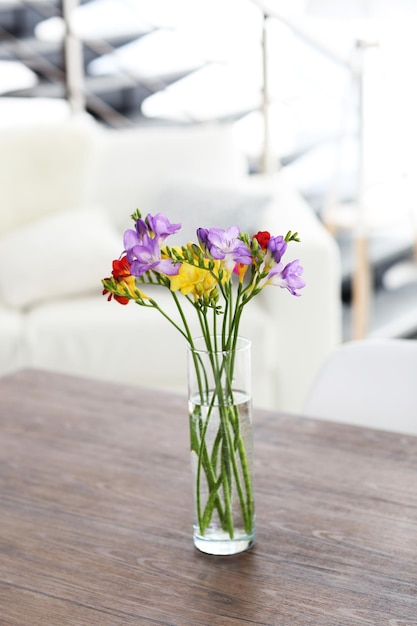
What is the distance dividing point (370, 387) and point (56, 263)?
1518 millimetres

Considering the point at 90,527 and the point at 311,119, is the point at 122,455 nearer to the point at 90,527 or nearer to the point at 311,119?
the point at 90,527


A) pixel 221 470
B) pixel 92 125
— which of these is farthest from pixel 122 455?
pixel 92 125

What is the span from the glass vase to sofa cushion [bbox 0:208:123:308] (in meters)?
1.84

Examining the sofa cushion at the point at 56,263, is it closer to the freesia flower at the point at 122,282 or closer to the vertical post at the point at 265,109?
the vertical post at the point at 265,109

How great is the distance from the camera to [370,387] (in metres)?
1.65

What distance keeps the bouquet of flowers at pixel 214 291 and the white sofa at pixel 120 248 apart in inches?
64.3

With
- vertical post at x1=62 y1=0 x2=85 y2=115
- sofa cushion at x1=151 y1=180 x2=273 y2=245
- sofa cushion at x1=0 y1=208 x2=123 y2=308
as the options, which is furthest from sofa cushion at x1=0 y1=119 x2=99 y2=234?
vertical post at x1=62 y1=0 x2=85 y2=115

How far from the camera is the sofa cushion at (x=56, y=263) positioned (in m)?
2.96

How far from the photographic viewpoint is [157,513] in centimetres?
127

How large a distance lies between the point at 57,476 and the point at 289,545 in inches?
14.9

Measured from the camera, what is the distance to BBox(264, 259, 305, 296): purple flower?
1.06 metres

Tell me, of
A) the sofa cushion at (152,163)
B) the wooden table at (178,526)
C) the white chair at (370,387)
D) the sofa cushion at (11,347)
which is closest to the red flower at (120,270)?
the wooden table at (178,526)

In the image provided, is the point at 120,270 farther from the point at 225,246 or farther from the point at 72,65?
the point at 72,65

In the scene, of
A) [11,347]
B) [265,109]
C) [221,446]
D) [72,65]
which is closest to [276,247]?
[221,446]
